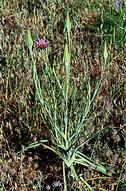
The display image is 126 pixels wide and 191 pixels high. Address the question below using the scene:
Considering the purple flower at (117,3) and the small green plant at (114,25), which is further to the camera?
the purple flower at (117,3)

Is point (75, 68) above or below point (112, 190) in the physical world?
Answer: above

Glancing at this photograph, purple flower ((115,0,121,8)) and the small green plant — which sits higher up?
purple flower ((115,0,121,8))

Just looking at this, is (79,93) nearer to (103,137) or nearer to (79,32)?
(103,137)

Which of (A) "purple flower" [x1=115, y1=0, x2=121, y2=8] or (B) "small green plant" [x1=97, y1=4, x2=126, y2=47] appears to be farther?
(A) "purple flower" [x1=115, y1=0, x2=121, y2=8]

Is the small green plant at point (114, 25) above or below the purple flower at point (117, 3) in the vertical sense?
below

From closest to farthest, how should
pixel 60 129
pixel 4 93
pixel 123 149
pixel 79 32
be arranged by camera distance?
pixel 60 129
pixel 123 149
pixel 4 93
pixel 79 32

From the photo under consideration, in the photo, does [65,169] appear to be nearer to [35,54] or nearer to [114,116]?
[114,116]

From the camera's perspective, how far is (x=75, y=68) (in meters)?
2.62

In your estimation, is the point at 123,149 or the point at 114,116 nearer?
the point at 123,149

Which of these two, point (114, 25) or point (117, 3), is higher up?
point (117, 3)

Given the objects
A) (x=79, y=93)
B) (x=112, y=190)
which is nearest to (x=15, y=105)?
(x=79, y=93)

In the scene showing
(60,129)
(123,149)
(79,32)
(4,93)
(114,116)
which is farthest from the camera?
(79,32)

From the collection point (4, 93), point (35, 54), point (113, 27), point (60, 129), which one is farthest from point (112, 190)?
point (113, 27)

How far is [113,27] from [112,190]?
1241mm
